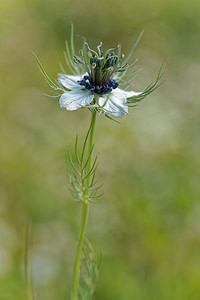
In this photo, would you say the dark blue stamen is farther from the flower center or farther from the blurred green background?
the blurred green background

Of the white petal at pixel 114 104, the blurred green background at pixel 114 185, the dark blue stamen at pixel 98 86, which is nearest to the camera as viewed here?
the white petal at pixel 114 104

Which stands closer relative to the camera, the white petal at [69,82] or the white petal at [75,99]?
the white petal at [75,99]

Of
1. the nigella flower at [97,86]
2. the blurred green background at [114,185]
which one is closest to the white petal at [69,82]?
the nigella flower at [97,86]

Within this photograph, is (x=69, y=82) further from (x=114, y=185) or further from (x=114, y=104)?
(x=114, y=185)

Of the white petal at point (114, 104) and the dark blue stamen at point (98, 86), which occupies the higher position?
the dark blue stamen at point (98, 86)

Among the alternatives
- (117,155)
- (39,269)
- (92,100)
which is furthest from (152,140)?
(92,100)

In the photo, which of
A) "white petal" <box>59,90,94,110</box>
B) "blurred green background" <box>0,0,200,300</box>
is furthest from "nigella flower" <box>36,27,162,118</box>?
"blurred green background" <box>0,0,200,300</box>

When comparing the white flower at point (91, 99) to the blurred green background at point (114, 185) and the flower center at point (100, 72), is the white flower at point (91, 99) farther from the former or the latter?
the blurred green background at point (114, 185)
